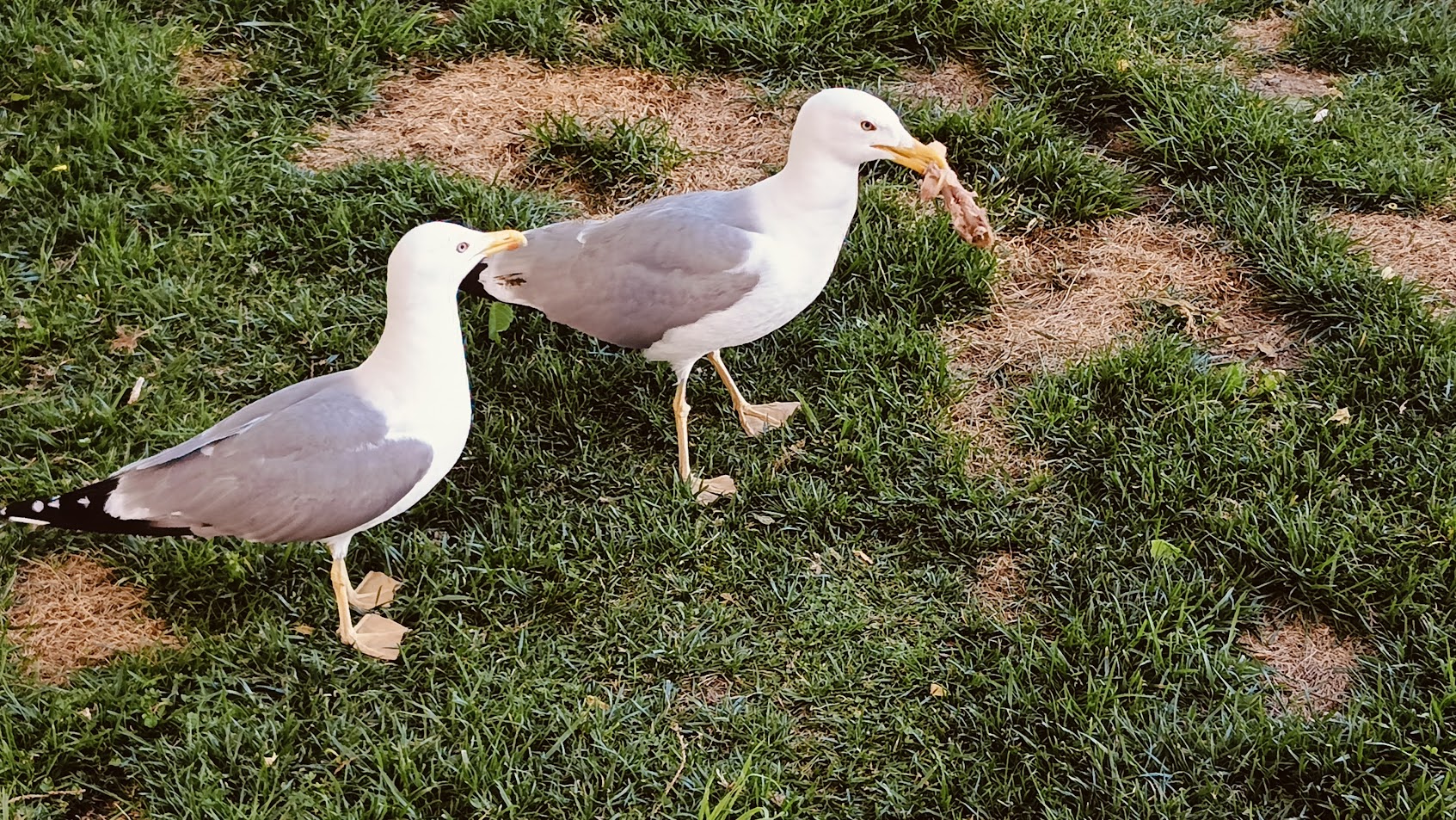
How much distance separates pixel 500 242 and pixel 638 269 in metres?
0.46

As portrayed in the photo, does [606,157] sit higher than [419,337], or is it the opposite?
[419,337]

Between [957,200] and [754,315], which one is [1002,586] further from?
[957,200]

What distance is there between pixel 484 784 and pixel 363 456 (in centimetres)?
82

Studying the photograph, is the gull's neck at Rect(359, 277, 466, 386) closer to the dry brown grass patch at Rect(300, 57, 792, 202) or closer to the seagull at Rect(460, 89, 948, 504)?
the seagull at Rect(460, 89, 948, 504)

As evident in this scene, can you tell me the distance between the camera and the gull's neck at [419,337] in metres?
2.96

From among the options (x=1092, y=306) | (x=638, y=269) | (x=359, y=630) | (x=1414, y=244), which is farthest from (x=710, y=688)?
(x=1414, y=244)

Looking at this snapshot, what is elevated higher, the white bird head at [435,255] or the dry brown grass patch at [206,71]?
the white bird head at [435,255]

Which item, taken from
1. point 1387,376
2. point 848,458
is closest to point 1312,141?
point 1387,376

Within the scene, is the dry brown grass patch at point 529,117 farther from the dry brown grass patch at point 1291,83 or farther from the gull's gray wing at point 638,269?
the dry brown grass patch at point 1291,83

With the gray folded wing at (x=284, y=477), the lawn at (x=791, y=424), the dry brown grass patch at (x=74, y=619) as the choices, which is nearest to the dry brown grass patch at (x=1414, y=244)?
the lawn at (x=791, y=424)

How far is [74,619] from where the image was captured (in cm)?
318

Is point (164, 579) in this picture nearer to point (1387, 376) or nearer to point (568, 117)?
point (568, 117)

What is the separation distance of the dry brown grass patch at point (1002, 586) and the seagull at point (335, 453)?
58.2 inches

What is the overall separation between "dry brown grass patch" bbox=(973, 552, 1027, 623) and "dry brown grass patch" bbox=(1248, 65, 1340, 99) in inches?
102
